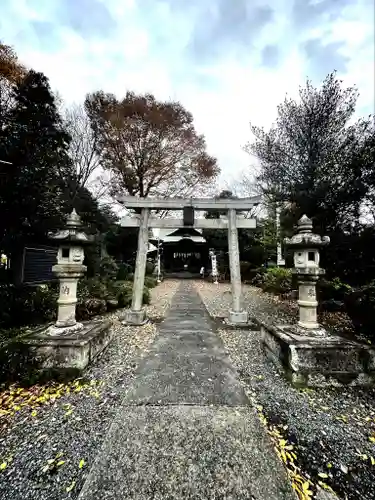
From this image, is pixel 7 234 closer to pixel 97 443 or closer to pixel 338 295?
pixel 97 443

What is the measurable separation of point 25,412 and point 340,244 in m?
6.08

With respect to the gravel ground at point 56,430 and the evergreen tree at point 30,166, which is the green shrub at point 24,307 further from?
the gravel ground at point 56,430

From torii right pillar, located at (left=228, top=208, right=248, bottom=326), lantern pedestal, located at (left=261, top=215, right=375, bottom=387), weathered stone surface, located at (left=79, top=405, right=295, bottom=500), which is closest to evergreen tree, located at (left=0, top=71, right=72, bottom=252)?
torii right pillar, located at (left=228, top=208, right=248, bottom=326)

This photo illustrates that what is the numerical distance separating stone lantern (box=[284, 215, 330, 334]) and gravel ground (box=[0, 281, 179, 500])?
2792 millimetres

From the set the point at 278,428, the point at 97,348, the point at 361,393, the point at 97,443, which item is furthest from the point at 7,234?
the point at 361,393

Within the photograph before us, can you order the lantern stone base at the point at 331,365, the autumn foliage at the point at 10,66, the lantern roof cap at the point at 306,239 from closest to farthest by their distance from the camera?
the lantern stone base at the point at 331,365
the lantern roof cap at the point at 306,239
the autumn foliage at the point at 10,66

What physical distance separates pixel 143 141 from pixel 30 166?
1034cm

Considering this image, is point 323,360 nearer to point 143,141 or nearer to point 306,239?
point 306,239

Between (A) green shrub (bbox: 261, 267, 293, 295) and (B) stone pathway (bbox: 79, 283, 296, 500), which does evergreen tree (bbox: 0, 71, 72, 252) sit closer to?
(B) stone pathway (bbox: 79, 283, 296, 500)

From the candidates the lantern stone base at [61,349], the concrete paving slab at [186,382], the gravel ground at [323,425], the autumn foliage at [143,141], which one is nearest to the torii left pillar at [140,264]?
the concrete paving slab at [186,382]

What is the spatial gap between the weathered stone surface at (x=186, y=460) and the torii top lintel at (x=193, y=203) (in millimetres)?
4515

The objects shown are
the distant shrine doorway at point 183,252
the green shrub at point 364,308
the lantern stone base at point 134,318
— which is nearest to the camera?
the green shrub at point 364,308

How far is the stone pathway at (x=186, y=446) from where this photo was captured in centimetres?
147

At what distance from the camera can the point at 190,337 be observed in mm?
4711
